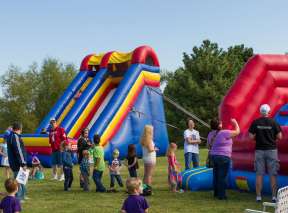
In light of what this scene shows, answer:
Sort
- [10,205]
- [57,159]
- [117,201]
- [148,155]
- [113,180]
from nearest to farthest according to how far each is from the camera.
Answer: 1. [10,205]
2. [117,201]
3. [148,155]
4. [113,180]
5. [57,159]

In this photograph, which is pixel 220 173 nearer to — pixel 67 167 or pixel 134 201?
pixel 67 167

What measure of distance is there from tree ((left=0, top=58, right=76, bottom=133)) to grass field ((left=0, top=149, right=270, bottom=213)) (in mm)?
34467

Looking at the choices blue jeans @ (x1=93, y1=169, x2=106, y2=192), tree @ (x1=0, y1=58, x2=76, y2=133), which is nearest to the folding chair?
blue jeans @ (x1=93, y1=169, x2=106, y2=192)

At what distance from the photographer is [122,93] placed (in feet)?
55.8

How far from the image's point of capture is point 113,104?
54.8 feet

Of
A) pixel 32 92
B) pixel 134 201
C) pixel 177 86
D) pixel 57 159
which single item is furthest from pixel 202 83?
pixel 134 201

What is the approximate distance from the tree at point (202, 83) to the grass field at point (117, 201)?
93.6ft

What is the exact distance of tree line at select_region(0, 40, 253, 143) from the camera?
3922cm

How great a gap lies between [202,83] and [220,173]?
31.5m

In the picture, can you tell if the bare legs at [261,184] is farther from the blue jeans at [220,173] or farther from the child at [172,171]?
the child at [172,171]

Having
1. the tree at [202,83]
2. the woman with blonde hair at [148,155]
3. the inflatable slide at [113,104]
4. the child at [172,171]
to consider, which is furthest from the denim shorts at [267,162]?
the tree at [202,83]

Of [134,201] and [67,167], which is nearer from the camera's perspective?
[134,201]

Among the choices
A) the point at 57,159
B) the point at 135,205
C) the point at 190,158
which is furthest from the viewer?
the point at 57,159

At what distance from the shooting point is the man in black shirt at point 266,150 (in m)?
8.35
